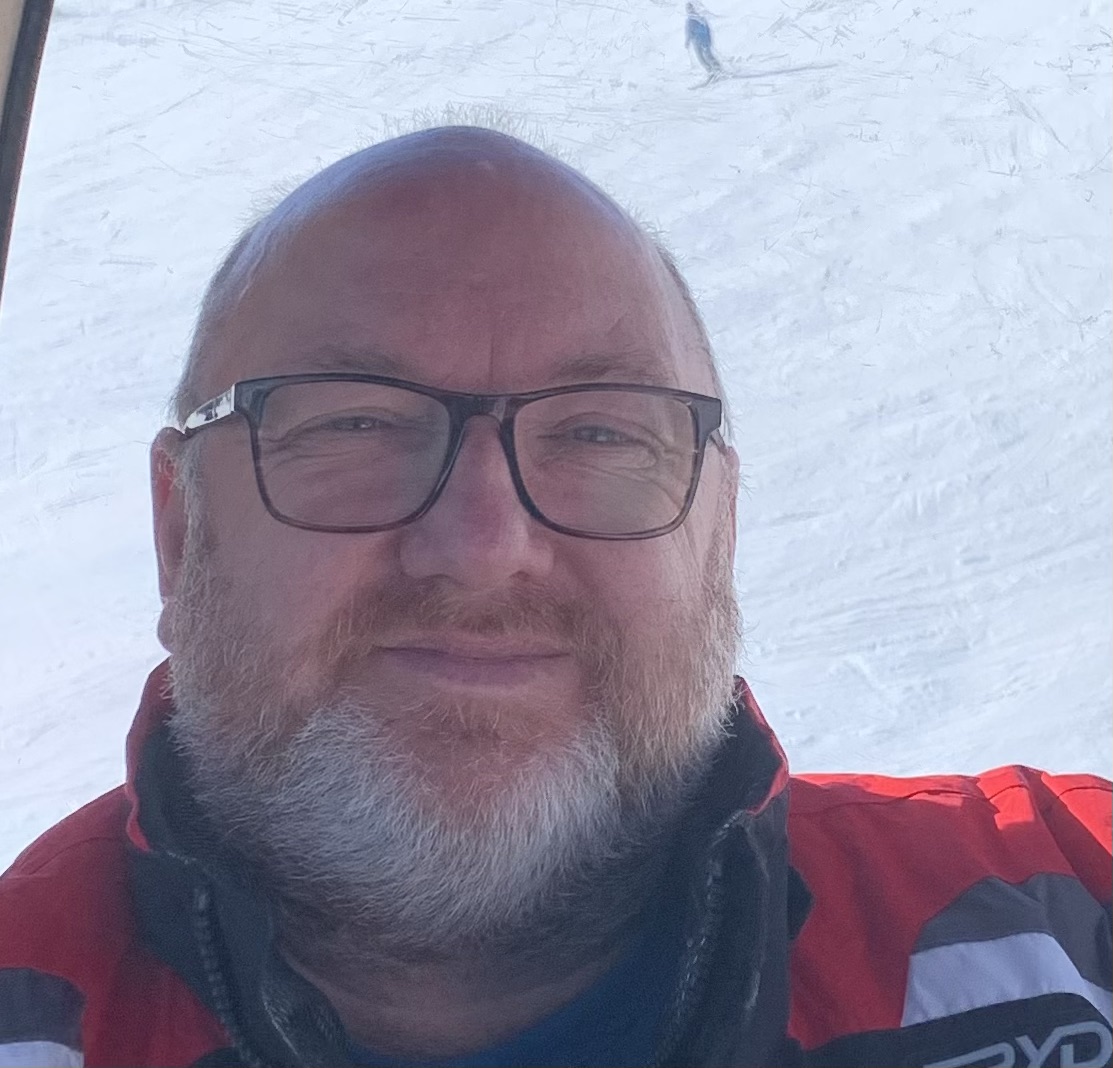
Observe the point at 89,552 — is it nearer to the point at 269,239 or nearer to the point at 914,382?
the point at 269,239

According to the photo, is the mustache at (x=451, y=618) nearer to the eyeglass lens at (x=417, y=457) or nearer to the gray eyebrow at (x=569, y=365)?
the eyeglass lens at (x=417, y=457)

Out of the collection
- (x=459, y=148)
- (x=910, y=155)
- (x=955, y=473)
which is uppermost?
(x=459, y=148)

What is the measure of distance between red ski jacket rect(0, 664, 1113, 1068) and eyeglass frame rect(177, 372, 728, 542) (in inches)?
11.5

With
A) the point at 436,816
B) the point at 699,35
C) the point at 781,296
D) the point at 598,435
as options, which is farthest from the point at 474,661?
the point at 699,35

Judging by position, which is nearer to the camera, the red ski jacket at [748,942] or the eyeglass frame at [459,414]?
the red ski jacket at [748,942]

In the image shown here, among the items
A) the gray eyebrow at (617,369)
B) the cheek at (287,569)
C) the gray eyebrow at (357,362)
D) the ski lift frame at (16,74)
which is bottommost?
the cheek at (287,569)

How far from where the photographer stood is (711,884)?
112 cm

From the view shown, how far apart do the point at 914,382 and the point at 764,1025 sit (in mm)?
1000

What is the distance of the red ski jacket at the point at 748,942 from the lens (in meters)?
1.06

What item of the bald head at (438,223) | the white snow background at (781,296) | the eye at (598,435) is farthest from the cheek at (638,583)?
the white snow background at (781,296)

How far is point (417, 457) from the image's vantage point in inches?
47.5

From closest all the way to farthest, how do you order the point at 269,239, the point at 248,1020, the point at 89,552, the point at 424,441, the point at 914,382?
the point at 248,1020 → the point at 424,441 → the point at 269,239 → the point at 89,552 → the point at 914,382

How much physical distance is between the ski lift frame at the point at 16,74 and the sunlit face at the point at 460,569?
0.95 ft

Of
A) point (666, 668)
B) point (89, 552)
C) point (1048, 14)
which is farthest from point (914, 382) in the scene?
point (89, 552)
